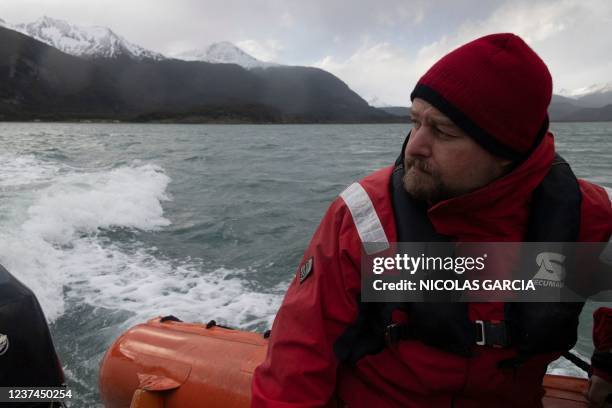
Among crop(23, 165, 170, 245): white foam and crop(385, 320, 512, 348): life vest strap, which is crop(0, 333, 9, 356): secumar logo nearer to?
crop(385, 320, 512, 348): life vest strap

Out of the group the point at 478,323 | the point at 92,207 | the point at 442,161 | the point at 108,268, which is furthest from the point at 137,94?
the point at 478,323

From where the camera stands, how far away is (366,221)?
A: 1459mm

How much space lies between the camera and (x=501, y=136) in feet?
4.33

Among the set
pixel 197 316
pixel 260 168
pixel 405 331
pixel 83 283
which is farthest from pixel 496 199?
pixel 260 168

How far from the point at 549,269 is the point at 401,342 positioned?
56 cm

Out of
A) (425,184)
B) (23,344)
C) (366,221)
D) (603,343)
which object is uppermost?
(425,184)

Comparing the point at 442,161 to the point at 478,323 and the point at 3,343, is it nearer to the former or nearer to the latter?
the point at 478,323

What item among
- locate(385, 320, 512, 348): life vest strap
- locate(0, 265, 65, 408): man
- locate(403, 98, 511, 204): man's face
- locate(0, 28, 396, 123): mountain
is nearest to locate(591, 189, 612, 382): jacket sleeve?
locate(385, 320, 512, 348): life vest strap

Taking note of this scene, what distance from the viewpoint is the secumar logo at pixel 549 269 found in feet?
4.81

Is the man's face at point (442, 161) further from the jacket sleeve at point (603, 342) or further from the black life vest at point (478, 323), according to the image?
the jacket sleeve at point (603, 342)

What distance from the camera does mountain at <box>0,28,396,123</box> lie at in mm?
108250

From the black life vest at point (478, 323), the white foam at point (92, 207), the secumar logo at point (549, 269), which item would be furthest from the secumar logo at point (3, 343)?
the white foam at point (92, 207)

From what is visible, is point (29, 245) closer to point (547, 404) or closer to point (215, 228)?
point (215, 228)

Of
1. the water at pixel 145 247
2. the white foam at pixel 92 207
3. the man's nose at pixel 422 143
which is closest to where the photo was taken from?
the man's nose at pixel 422 143
